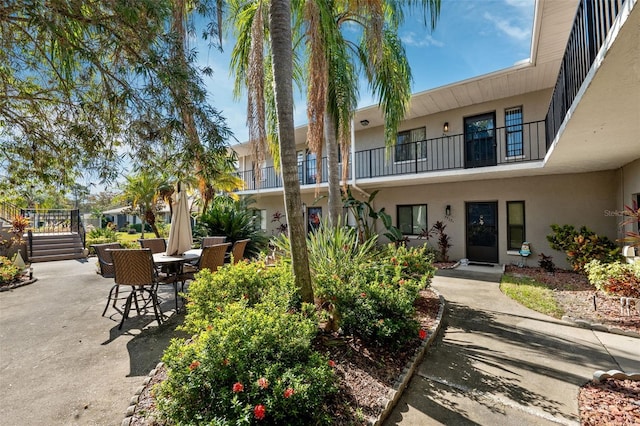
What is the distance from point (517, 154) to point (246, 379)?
11.3 metres

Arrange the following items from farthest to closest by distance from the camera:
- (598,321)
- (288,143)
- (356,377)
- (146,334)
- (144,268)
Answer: (144,268), (598,321), (146,334), (288,143), (356,377)

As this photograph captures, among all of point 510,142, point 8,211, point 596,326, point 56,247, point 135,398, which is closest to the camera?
→ point 135,398

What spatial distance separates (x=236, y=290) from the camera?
4070 mm

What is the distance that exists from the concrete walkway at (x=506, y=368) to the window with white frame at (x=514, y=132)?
21.8 ft

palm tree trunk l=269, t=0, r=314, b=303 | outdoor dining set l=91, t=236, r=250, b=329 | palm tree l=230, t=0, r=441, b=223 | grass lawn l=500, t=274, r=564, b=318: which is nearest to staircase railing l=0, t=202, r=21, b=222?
outdoor dining set l=91, t=236, r=250, b=329

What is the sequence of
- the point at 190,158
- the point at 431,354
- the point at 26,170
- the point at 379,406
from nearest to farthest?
1. the point at 379,406
2. the point at 431,354
3. the point at 190,158
4. the point at 26,170

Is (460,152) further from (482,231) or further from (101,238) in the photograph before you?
(101,238)

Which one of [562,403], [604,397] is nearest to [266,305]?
[562,403]

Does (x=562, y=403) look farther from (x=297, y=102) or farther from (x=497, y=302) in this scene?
(x=297, y=102)

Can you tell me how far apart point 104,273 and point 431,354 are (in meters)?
6.54

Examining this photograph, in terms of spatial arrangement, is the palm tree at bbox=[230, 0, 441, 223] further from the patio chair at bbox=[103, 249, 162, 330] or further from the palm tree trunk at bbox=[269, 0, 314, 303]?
the patio chair at bbox=[103, 249, 162, 330]

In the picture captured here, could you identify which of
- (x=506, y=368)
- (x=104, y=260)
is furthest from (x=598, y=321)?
(x=104, y=260)

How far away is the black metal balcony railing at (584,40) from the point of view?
114 inches

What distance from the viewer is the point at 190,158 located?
16.0ft
